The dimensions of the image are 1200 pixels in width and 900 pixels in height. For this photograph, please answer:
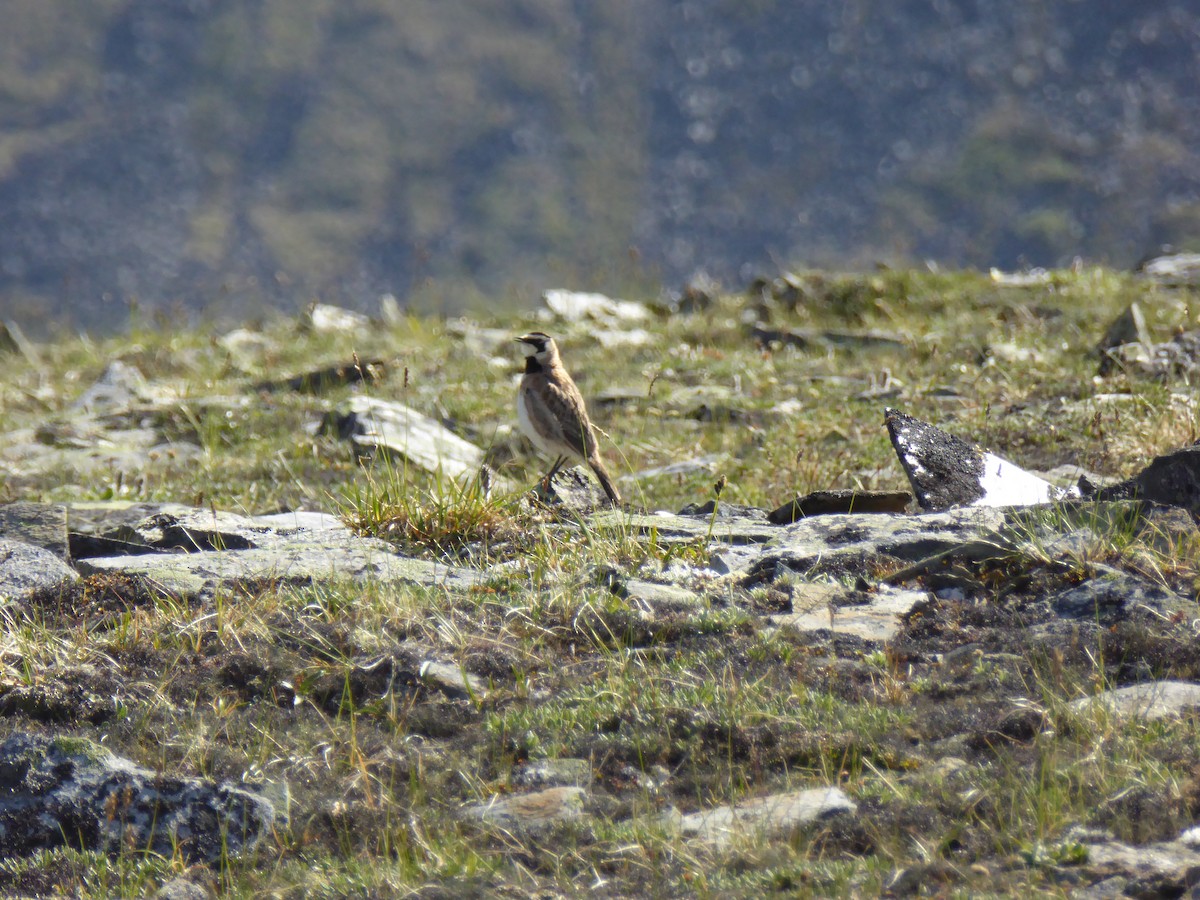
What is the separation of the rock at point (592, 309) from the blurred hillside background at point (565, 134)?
91.9 metres

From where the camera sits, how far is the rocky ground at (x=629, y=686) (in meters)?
3.33

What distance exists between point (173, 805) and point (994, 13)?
154 m

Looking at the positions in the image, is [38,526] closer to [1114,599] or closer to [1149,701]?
[1114,599]

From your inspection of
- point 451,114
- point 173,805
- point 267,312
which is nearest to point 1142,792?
point 173,805

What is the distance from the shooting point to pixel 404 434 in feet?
30.2

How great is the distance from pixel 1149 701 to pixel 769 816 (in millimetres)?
1357

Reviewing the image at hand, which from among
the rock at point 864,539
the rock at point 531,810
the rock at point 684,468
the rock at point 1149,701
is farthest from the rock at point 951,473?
the rock at point 531,810

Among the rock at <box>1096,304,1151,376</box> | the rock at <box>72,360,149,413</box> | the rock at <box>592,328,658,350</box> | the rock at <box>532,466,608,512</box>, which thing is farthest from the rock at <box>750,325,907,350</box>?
the rock at <box>72,360,149,413</box>

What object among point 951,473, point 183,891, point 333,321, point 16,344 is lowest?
point 16,344

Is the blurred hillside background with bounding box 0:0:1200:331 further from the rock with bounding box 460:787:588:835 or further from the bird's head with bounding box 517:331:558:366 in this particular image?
the rock with bounding box 460:787:588:835

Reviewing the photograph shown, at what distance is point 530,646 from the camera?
4.54 m

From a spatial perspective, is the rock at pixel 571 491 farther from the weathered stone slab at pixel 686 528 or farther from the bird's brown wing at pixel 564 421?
the weathered stone slab at pixel 686 528

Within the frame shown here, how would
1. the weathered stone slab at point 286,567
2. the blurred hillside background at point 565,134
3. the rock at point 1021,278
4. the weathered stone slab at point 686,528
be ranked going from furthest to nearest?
1. the blurred hillside background at point 565,134
2. the rock at point 1021,278
3. the weathered stone slab at point 686,528
4. the weathered stone slab at point 286,567

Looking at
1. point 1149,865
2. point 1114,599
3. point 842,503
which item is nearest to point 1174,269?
point 842,503
